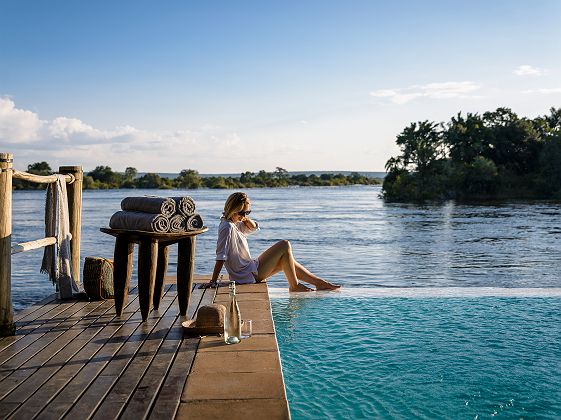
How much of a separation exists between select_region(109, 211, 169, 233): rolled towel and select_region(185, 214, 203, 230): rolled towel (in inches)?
7.2

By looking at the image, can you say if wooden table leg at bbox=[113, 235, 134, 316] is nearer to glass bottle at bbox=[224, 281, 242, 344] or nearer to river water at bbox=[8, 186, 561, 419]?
glass bottle at bbox=[224, 281, 242, 344]

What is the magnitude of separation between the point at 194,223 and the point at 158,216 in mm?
328

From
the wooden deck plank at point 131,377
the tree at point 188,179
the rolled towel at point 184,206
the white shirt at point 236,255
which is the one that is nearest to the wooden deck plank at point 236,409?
the wooden deck plank at point 131,377

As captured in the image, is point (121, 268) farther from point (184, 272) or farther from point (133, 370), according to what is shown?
point (133, 370)

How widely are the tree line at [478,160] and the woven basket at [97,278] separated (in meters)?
40.1

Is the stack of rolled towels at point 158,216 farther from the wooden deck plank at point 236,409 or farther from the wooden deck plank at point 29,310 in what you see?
the wooden deck plank at point 236,409

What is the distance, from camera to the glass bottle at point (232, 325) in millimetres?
3639

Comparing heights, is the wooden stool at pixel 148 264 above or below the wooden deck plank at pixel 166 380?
above

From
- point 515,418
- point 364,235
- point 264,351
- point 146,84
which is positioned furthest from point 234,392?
point 146,84

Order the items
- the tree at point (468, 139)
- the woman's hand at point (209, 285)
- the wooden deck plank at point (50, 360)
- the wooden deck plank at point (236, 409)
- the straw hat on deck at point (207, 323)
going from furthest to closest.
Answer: the tree at point (468, 139), the woman's hand at point (209, 285), the straw hat on deck at point (207, 323), the wooden deck plank at point (50, 360), the wooden deck plank at point (236, 409)

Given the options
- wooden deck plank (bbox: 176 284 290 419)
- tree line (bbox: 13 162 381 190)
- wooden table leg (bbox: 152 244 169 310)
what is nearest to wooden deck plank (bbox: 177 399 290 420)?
wooden deck plank (bbox: 176 284 290 419)

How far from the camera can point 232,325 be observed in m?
3.66

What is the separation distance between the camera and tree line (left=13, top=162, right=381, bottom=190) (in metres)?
67.9

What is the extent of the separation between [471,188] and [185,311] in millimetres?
41921
